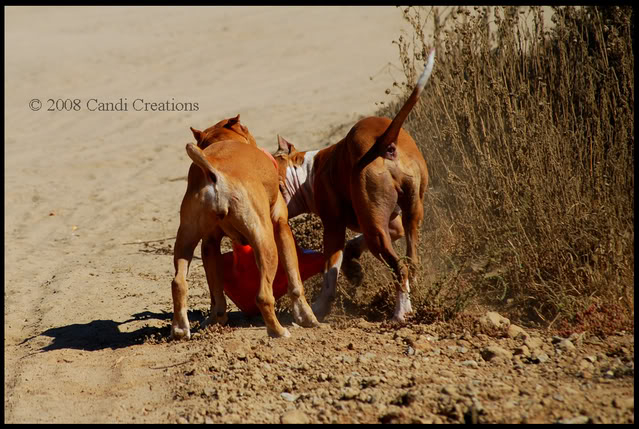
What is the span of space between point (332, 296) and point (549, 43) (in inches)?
125

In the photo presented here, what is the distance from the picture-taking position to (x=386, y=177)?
5715 mm

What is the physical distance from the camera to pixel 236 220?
17.2ft

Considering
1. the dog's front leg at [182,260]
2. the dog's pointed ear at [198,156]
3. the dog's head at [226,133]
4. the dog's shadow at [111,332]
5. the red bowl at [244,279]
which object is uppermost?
the dog's head at [226,133]

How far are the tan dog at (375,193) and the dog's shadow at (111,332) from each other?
81cm

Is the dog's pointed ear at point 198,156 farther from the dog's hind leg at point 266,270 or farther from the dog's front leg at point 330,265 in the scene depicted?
the dog's front leg at point 330,265

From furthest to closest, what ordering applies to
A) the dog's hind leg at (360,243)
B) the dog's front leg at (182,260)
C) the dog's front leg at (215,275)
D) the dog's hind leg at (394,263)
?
the dog's hind leg at (360,243)
the dog's front leg at (215,275)
the dog's hind leg at (394,263)
the dog's front leg at (182,260)

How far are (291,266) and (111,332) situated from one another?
5.57 feet

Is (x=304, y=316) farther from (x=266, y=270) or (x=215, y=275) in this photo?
(x=215, y=275)

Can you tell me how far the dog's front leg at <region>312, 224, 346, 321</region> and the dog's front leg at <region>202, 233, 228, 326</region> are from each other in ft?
2.45

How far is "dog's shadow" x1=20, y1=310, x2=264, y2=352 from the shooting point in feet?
19.5

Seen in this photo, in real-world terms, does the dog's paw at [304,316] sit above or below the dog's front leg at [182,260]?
below

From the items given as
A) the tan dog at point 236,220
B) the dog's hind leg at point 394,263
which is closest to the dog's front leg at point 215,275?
the tan dog at point 236,220

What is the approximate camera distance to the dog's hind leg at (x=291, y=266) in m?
5.69

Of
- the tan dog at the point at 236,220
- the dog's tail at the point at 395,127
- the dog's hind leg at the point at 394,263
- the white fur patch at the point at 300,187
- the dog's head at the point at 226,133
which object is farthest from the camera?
the white fur patch at the point at 300,187
